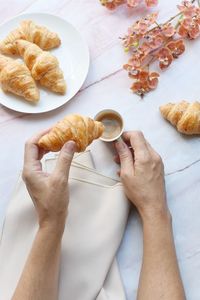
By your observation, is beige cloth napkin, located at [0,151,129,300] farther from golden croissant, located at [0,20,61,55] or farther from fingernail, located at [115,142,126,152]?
golden croissant, located at [0,20,61,55]

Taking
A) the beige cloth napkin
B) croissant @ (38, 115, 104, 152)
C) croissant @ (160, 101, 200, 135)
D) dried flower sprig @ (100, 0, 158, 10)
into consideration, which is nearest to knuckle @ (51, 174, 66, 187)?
croissant @ (38, 115, 104, 152)

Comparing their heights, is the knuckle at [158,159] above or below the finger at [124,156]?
below

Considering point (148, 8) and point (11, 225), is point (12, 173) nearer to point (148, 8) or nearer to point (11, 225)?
point (11, 225)

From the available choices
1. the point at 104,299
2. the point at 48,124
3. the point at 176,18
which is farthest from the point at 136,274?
the point at 176,18

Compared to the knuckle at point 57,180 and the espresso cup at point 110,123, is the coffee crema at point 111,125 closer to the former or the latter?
the espresso cup at point 110,123

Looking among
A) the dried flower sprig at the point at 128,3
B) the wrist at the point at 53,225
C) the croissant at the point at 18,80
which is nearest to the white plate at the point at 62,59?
the croissant at the point at 18,80
